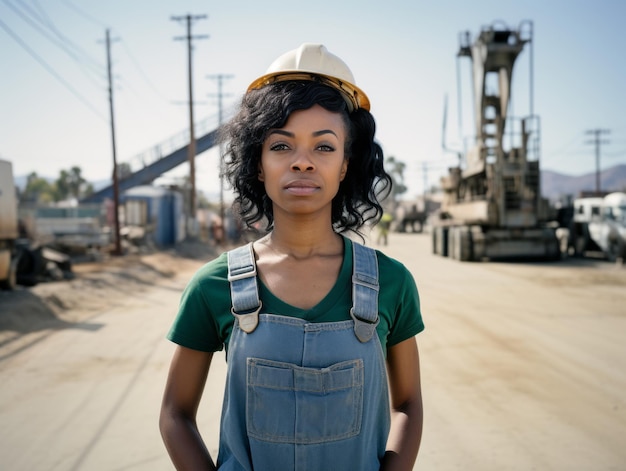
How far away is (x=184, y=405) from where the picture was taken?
1.75 meters

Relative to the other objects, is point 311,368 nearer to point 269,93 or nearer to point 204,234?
point 269,93

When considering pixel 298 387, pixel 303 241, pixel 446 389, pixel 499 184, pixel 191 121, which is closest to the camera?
pixel 298 387

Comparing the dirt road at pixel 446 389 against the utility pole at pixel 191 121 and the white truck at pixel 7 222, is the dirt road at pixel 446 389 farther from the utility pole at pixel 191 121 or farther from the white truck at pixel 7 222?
the utility pole at pixel 191 121

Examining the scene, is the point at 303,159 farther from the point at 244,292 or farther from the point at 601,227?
the point at 601,227

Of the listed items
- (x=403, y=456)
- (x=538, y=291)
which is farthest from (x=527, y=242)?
(x=403, y=456)

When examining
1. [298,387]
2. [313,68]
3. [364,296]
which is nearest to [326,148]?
[313,68]

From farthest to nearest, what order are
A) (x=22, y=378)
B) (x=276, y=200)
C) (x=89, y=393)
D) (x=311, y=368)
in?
(x=22, y=378) → (x=89, y=393) → (x=276, y=200) → (x=311, y=368)

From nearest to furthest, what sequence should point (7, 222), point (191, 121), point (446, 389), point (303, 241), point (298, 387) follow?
point (298, 387) < point (303, 241) < point (446, 389) < point (7, 222) < point (191, 121)

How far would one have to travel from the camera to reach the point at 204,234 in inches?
1458

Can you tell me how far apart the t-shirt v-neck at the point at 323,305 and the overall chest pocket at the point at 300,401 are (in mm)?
147

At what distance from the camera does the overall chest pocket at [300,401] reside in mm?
1568

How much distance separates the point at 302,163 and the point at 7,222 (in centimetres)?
1052

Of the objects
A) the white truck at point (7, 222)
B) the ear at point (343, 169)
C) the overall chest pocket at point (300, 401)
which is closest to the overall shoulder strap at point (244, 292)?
the overall chest pocket at point (300, 401)

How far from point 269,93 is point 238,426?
1.07 m
